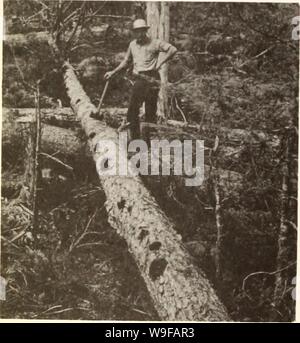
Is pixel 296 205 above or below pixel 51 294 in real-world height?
above

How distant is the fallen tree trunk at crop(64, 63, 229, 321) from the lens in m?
3.13

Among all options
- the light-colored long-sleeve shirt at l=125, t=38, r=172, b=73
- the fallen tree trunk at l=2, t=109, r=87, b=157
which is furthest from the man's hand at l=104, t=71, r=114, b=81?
the fallen tree trunk at l=2, t=109, r=87, b=157

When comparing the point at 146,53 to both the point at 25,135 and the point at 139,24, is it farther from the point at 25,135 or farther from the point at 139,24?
the point at 25,135

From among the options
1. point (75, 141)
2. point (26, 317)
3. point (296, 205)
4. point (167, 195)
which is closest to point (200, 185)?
point (167, 195)

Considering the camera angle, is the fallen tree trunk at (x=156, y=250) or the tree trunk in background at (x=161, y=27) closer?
the fallen tree trunk at (x=156, y=250)

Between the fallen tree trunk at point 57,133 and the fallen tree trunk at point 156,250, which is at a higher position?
the fallen tree trunk at point 57,133

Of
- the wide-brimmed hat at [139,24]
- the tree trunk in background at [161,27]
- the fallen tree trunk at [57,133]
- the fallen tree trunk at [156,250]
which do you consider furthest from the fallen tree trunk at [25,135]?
the wide-brimmed hat at [139,24]

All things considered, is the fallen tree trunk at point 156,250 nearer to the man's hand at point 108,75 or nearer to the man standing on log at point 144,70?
the man standing on log at point 144,70

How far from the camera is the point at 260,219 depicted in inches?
142

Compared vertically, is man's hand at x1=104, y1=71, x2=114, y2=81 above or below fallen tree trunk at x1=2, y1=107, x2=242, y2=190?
above

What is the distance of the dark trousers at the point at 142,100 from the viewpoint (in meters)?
3.62

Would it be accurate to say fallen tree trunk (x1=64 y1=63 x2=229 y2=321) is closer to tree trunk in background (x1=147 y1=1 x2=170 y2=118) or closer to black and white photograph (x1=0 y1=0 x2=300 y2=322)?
black and white photograph (x1=0 y1=0 x2=300 y2=322)

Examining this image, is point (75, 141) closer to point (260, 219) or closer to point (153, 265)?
point (153, 265)

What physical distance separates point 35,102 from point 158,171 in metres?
1.13
